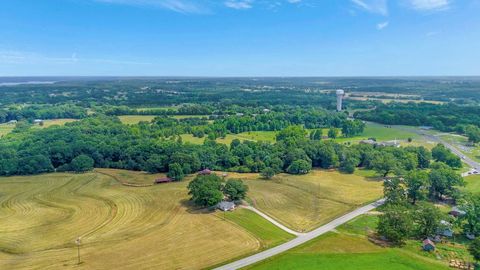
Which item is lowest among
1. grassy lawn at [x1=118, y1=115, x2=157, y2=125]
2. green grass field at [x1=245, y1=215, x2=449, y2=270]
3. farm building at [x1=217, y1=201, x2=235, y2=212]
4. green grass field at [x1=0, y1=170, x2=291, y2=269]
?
green grass field at [x1=245, y1=215, x2=449, y2=270]

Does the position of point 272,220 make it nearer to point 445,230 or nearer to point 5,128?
point 445,230

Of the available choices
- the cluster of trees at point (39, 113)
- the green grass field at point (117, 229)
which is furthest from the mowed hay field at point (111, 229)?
the cluster of trees at point (39, 113)

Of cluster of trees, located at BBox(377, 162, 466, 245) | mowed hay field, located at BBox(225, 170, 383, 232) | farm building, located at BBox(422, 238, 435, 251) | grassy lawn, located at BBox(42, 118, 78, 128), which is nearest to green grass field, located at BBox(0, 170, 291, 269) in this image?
mowed hay field, located at BBox(225, 170, 383, 232)

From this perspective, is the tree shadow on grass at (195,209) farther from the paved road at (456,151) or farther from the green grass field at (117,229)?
the paved road at (456,151)

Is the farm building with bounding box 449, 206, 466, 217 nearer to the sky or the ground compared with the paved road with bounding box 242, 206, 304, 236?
nearer to the sky

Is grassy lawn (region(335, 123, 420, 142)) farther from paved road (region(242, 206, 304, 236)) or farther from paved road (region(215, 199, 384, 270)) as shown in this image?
paved road (region(242, 206, 304, 236))

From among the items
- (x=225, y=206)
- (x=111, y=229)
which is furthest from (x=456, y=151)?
(x=111, y=229)

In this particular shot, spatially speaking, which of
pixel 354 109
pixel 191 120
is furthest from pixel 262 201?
pixel 354 109
